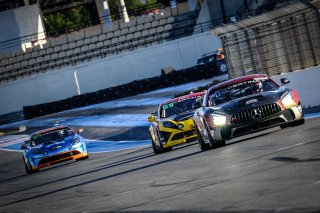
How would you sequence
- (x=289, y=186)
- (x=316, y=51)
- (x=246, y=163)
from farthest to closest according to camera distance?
1. (x=316, y=51)
2. (x=246, y=163)
3. (x=289, y=186)

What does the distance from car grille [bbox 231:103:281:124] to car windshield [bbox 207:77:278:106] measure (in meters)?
0.78

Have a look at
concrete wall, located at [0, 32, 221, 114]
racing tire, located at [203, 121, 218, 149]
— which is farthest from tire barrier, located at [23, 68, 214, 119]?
racing tire, located at [203, 121, 218, 149]

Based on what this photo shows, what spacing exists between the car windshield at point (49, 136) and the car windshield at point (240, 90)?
860cm

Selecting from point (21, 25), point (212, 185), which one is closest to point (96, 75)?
point (21, 25)

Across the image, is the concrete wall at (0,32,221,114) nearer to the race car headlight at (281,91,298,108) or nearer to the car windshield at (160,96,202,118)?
the car windshield at (160,96,202,118)

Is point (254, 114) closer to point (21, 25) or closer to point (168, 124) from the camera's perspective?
point (168, 124)

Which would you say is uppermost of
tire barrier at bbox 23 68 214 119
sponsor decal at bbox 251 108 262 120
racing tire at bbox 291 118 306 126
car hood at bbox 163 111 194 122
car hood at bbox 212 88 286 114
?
car hood at bbox 212 88 286 114

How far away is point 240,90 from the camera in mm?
14617

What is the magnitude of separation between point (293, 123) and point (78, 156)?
29.1 feet

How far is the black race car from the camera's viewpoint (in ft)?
44.8

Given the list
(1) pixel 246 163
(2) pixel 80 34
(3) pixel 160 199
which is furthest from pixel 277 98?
(2) pixel 80 34

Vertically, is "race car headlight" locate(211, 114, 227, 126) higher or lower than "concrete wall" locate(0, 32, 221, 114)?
higher

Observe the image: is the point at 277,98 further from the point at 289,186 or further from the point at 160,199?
the point at 289,186

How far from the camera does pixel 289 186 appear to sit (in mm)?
7352
